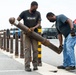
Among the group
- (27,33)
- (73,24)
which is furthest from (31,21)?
(73,24)

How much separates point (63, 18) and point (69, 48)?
2.90 ft

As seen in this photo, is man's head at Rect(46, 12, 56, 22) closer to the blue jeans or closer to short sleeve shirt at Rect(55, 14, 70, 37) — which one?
short sleeve shirt at Rect(55, 14, 70, 37)

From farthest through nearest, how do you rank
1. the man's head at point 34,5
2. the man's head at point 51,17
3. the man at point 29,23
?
the man at point 29,23 → the man's head at point 34,5 → the man's head at point 51,17

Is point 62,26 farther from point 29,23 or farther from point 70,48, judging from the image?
point 29,23

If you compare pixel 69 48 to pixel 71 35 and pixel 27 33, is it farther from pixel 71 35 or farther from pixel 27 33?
pixel 27 33

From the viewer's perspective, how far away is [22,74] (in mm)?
10773

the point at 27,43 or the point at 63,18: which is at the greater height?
the point at 63,18

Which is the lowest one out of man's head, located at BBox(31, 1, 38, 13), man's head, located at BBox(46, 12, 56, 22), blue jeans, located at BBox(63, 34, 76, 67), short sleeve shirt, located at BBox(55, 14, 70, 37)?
blue jeans, located at BBox(63, 34, 76, 67)

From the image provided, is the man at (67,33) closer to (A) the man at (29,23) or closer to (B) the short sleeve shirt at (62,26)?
(B) the short sleeve shirt at (62,26)

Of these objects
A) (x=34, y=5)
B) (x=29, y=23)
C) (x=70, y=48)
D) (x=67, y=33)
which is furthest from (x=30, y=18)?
(x=70, y=48)

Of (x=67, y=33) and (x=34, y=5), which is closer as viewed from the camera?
(x=34, y=5)

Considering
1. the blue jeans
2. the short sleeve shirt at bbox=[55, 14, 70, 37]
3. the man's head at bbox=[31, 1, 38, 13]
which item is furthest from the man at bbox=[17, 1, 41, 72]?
the blue jeans

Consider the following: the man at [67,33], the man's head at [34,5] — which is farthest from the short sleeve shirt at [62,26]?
the man's head at [34,5]

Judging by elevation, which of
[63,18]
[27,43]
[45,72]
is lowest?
[45,72]
